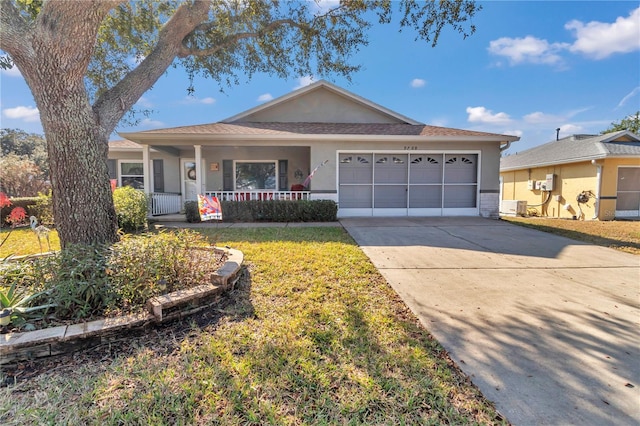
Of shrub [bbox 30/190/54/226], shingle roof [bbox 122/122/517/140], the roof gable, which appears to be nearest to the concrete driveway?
shingle roof [bbox 122/122/517/140]

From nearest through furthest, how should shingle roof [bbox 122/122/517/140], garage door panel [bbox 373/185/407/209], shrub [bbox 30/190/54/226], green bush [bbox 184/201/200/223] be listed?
shrub [bbox 30/190/54/226]
green bush [bbox 184/201/200/223]
shingle roof [bbox 122/122/517/140]
garage door panel [bbox 373/185/407/209]

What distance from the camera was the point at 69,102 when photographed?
10.8 feet

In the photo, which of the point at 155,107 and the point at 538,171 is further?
the point at 538,171

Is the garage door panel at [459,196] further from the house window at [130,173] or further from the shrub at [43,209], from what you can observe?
the shrub at [43,209]

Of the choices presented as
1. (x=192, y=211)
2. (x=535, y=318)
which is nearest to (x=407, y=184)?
(x=192, y=211)

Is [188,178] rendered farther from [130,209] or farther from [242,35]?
[242,35]

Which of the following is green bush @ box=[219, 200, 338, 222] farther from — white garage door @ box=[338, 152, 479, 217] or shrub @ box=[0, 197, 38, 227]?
shrub @ box=[0, 197, 38, 227]

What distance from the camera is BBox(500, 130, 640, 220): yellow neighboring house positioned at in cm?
1180

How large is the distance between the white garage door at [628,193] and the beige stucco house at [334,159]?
6.56 m

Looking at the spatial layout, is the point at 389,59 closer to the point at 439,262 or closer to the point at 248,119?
the point at 248,119

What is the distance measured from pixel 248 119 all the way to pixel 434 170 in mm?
8156

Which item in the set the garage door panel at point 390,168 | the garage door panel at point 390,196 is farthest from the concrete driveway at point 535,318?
the garage door panel at point 390,168

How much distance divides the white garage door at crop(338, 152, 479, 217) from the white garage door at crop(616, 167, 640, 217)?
7.28m

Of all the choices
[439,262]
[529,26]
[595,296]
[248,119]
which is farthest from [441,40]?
[248,119]
